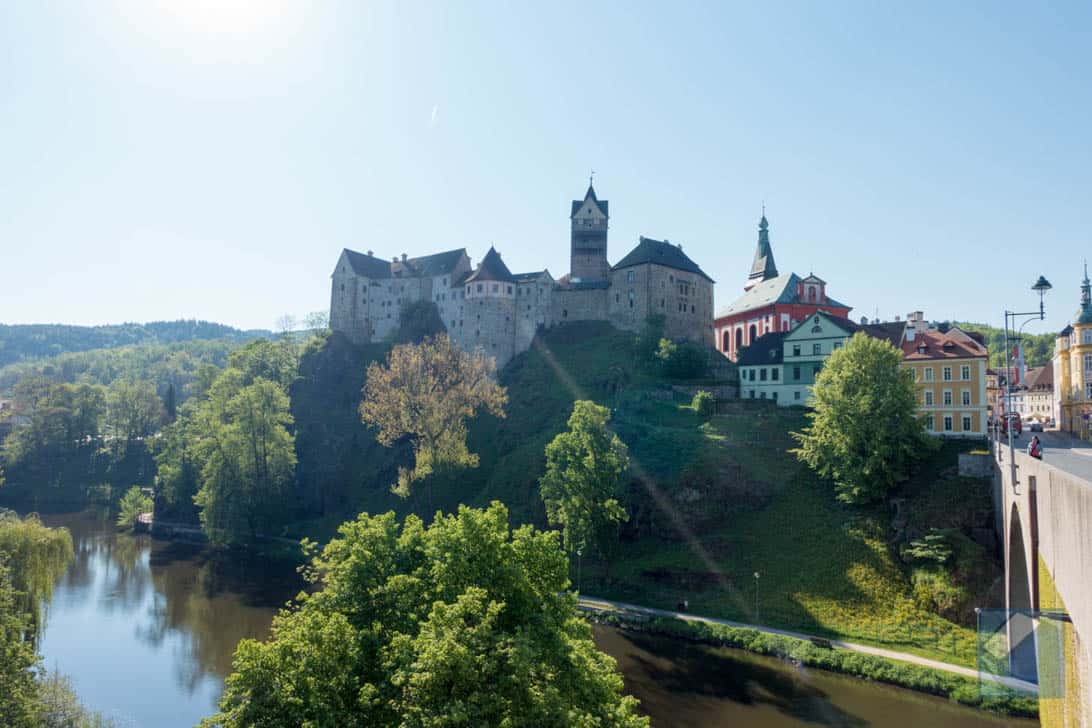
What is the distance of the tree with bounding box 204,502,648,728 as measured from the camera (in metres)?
15.4

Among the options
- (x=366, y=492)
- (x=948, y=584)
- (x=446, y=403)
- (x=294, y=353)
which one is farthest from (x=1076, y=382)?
(x=294, y=353)

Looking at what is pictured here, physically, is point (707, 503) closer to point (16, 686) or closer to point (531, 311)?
point (16, 686)

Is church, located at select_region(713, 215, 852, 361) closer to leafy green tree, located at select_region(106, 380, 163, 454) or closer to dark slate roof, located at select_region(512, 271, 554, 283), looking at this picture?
dark slate roof, located at select_region(512, 271, 554, 283)

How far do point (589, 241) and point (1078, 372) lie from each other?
50032 mm

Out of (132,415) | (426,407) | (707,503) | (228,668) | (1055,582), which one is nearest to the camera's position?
(1055,582)

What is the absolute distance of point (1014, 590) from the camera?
30.1 m

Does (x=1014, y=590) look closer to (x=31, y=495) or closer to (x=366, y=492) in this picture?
(x=366, y=492)

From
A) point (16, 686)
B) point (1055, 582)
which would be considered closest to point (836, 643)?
point (1055, 582)

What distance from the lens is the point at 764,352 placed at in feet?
204

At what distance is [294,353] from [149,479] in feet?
88.8

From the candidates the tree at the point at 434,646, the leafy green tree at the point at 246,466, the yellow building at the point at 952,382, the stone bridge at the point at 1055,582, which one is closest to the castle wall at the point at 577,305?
the leafy green tree at the point at 246,466

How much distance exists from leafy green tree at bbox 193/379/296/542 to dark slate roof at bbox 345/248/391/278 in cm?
2984

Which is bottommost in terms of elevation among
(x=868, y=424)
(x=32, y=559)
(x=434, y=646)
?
(x=32, y=559)

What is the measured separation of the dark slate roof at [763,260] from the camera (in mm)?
96037
